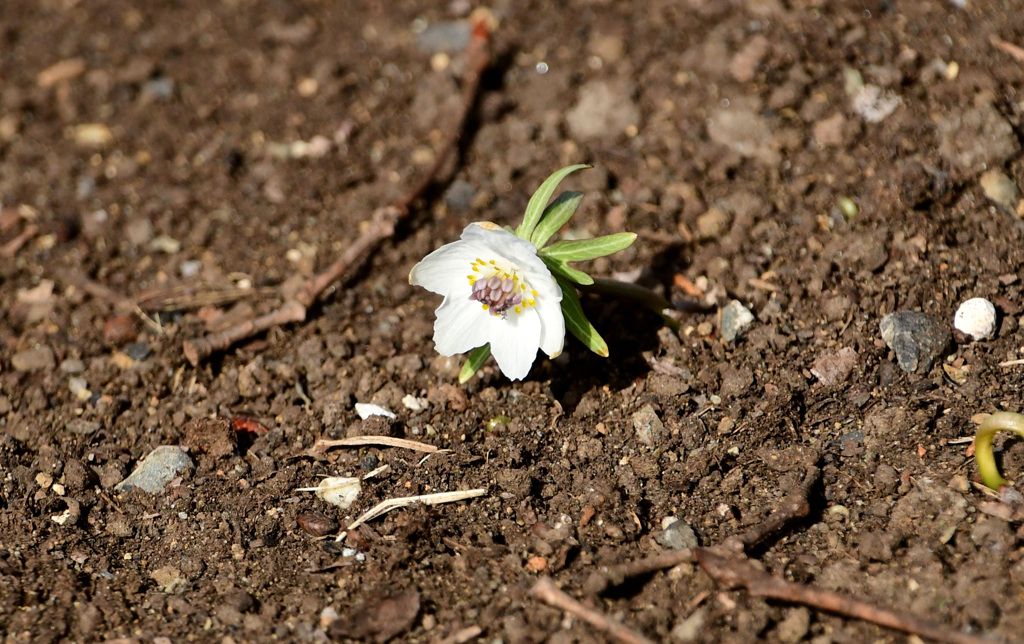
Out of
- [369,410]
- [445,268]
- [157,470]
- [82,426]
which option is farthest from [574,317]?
[82,426]

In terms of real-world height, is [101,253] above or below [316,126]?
below

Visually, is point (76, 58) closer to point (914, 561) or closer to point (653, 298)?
point (653, 298)

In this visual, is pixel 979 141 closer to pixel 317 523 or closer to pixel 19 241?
pixel 317 523

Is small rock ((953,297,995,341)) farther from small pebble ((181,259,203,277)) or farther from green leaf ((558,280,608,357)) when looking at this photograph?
small pebble ((181,259,203,277))

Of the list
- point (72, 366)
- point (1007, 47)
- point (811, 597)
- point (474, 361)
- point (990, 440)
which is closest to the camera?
point (811, 597)

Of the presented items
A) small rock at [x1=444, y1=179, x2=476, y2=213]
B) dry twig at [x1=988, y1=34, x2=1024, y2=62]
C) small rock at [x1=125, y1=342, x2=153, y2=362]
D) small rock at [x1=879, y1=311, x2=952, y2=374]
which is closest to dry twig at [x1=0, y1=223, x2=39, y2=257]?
small rock at [x1=125, y1=342, x2=153, y2=362]

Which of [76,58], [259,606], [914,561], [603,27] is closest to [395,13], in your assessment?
[603,27]
